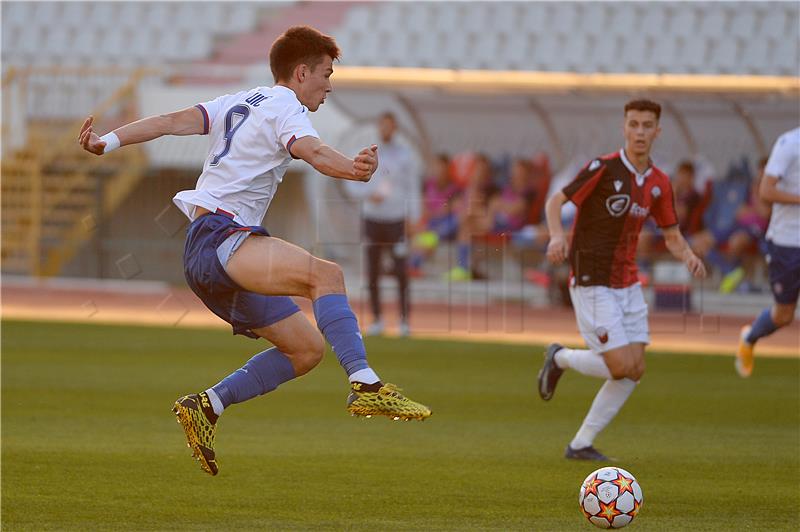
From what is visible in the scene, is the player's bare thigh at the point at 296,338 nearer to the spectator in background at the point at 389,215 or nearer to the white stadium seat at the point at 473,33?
the spectator in background at the point at 389,215

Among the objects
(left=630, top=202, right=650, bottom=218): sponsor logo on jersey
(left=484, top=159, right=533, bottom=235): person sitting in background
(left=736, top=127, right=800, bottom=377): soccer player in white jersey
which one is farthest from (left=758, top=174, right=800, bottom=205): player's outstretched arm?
(left=484, top=159, right=533, bottom=235): person sitting in background

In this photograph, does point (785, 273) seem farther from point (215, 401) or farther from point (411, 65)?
point (411, 65)

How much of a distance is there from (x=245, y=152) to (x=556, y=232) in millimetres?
2481

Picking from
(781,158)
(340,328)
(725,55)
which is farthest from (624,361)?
(725,55)

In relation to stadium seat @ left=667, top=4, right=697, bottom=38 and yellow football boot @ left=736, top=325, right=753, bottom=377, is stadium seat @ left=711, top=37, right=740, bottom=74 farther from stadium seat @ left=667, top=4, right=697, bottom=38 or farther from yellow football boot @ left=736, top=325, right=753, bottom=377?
yellow football boot @ left=736, top=325, right=753, bottom=377

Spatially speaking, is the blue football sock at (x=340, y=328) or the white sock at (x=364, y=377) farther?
the blue football sock at (x=340, y=328)

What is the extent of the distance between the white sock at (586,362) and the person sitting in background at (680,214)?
32.0 ft

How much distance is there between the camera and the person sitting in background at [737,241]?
18656mm

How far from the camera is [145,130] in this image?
20.9ft

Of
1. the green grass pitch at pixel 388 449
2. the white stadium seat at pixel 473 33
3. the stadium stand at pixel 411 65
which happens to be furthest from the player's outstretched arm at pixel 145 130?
the white stadium seat at pixel 473 33

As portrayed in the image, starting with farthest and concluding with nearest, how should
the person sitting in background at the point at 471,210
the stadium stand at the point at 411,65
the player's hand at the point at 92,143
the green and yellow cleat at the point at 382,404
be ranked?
1. the person sitting in background at the point at 471,210
2. the stadium stand at the point at 411,65
3. the player's hand at the point at 92,143
4. the green and yellow cleat at the point at 382,404

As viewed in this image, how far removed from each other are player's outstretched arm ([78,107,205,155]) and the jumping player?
2.63 metres

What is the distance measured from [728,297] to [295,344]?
1316cm

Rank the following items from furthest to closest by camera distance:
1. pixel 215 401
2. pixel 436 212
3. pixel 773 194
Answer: pixel 436 212
pixel 773 194
pixel 215 401
